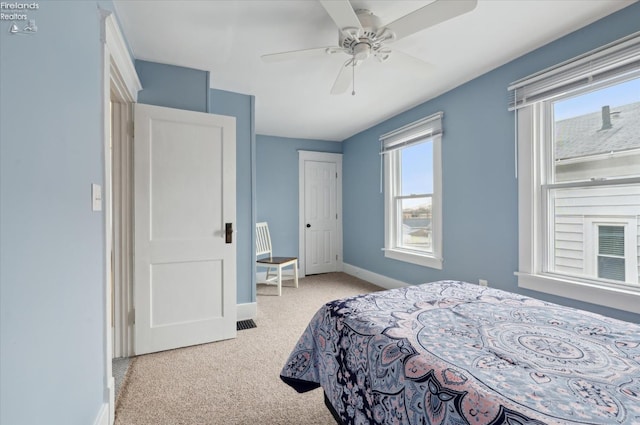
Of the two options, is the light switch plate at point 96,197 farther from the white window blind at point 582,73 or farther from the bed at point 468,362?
the white window blind at point 582,73

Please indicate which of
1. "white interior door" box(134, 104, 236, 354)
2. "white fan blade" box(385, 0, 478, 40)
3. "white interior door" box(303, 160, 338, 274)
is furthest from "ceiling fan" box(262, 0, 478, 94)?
"white interior door" box(303, 160, 338, 274)

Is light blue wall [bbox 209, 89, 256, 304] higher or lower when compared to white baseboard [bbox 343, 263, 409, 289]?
higher

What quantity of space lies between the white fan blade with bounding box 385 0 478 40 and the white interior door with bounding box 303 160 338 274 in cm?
348

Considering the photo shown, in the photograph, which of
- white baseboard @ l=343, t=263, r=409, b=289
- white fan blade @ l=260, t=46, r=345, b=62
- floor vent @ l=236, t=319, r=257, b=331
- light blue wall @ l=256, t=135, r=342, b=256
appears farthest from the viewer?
light blue wall @ l=256, t=135, r=342, b=256

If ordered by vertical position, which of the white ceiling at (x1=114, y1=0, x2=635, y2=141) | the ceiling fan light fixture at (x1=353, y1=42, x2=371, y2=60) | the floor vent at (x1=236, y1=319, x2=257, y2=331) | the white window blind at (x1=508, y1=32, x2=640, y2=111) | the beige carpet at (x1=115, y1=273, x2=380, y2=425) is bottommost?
the beige carpet at (x1=115, y1=273, x2=380, y2=425)

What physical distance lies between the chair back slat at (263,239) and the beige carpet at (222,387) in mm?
1613

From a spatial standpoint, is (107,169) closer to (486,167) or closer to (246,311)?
(246,311)

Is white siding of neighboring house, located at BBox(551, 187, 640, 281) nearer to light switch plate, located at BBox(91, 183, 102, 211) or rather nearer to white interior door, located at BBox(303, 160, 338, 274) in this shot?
light switch plate, located at BBox(91, 183, 102, 211)

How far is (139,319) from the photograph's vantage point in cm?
230

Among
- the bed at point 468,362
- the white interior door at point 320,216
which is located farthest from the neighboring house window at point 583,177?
the white interior door at point 320,216

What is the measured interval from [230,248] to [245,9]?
1814 millimetres

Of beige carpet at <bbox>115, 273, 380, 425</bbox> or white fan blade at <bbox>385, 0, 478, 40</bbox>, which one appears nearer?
white fan blade at <bbox>385, 0, 478, 40</bbox>

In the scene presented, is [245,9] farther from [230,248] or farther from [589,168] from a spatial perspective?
[589,168]

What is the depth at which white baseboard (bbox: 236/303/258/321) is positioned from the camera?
3.01m
